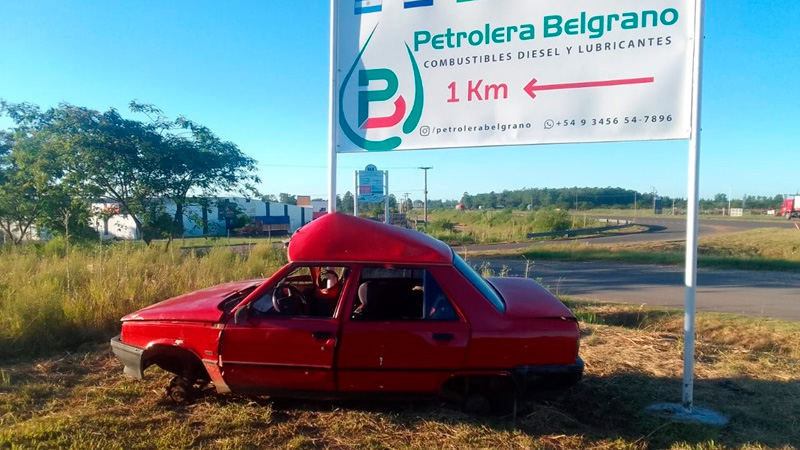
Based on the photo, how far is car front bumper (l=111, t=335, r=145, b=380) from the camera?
4.09m

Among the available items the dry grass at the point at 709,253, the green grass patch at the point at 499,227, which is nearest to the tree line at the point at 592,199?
the green grass patch at the point at 499,227

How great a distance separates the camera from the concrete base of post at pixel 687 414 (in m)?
3.90

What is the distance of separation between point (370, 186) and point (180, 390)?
716 cm

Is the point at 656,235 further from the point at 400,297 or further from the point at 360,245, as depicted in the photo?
the point at 360,245

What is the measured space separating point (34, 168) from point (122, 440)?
1149 cm

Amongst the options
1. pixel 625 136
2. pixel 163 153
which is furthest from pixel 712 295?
pixel 163 153

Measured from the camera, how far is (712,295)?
37.6 ft

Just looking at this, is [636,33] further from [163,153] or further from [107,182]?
[107,182]

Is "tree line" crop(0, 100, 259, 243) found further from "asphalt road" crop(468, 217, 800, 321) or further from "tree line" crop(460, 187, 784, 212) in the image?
"tree line" crop(460, 187, 784, 212)

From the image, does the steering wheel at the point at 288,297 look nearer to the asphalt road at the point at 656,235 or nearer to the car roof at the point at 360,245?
the car roof at the point at 360,245

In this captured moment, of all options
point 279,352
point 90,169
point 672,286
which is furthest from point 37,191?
point 672,286

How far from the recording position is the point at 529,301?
4.18 meters

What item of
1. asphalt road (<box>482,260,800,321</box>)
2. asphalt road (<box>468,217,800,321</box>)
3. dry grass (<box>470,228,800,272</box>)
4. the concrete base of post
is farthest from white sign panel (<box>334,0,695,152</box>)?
dry grass (<box>470,228,800,272</box>)

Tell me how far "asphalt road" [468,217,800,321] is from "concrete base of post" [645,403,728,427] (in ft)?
21.4
